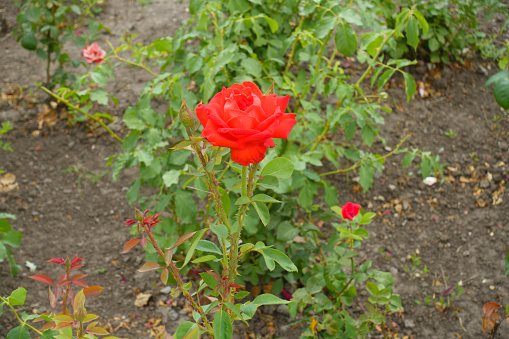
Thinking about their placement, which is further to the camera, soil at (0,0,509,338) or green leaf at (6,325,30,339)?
soil at (0,0,509,338)

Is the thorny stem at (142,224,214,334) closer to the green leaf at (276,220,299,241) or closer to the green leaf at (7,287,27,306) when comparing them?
the green leaf at (7,287,27,306)

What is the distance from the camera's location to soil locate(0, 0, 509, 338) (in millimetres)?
2201

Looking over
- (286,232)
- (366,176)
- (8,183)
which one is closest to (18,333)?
(286,232)

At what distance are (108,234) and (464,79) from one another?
9.61 ft

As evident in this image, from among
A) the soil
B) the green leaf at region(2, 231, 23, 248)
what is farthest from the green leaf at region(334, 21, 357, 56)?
the green leaf at region(2, 231, 23, 248)

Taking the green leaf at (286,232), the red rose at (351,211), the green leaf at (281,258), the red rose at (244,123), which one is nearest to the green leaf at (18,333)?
the green leaf at (281,258)

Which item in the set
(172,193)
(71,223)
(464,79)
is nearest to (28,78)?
(71,223)

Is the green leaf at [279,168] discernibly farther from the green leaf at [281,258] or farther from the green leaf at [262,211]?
the green leaf at [281,258]

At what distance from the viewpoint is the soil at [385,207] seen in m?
2.20

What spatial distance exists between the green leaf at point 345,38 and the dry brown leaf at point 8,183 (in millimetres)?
2249

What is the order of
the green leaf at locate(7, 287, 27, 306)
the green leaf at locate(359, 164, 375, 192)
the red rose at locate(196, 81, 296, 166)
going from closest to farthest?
the red rose at locate(196, 81, 296, 166) < the green leaf at locate(7, 287, 27, 306) < the green leaf at locate(359, 164, 375, 192)

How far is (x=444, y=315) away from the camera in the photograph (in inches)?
85.7

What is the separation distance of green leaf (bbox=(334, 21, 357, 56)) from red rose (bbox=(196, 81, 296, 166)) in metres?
1.07

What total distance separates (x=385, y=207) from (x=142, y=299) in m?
1.57
